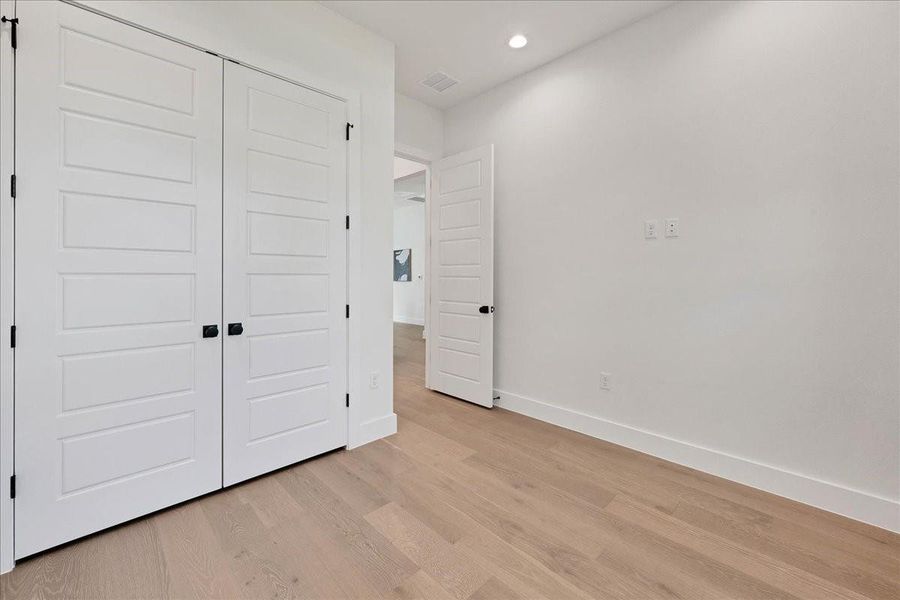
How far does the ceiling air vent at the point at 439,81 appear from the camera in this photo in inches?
133

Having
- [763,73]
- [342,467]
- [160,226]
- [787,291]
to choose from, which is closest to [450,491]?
[342,467]

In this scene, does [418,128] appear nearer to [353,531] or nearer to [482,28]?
[482,28]

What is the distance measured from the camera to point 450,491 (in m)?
2.18

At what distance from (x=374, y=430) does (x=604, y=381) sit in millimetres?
1800

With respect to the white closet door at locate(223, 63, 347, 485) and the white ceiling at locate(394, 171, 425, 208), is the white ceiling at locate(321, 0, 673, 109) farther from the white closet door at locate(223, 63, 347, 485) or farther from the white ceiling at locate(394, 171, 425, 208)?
the white ceiling at locate(394, 171, 425, 208)

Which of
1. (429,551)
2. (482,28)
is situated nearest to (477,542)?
(429,551)

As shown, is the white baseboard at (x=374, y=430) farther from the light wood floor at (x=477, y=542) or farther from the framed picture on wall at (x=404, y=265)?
the framed picture on wall at (x=404, y=265)

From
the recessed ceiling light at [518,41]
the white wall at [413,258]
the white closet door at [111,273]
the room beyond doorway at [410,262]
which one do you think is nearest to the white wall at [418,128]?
the recessed ceiling light at [518,41]

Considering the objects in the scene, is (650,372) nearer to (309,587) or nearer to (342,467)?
(342,467)

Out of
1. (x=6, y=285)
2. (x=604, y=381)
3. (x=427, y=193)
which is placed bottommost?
(x=604, y=381)

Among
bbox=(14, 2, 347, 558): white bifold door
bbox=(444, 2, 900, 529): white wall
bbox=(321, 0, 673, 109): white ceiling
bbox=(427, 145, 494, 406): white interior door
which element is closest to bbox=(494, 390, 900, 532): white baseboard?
bbox=(444, 2, 900, 529): white wall

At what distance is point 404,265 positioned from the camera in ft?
33.5

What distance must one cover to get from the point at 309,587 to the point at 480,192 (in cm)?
310

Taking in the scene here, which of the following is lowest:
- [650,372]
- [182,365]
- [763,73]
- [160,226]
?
[650,372]
